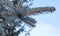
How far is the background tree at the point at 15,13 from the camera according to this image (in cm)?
250

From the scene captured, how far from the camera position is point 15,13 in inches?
126

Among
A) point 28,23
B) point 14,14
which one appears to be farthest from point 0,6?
point 28,23

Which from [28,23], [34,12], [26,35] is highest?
[34,12]

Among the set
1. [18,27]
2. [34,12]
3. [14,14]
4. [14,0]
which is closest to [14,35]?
[18,27]

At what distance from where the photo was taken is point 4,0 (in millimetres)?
4273

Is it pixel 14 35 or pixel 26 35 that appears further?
pixel 26 35

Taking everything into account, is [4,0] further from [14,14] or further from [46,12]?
[46,12]

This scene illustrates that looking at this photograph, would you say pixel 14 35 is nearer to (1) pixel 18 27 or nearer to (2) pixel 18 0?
(1) pixel 18 27

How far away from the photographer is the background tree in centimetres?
250

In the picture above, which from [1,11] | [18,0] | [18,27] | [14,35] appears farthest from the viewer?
[18,27]

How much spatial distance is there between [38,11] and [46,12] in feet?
0.38

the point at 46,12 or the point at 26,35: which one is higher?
the point at 46,12

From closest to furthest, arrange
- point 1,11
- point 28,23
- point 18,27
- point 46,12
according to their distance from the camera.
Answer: point 46,12
point 28,23
point 1,11
point 18,27

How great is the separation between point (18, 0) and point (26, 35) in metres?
2.44
